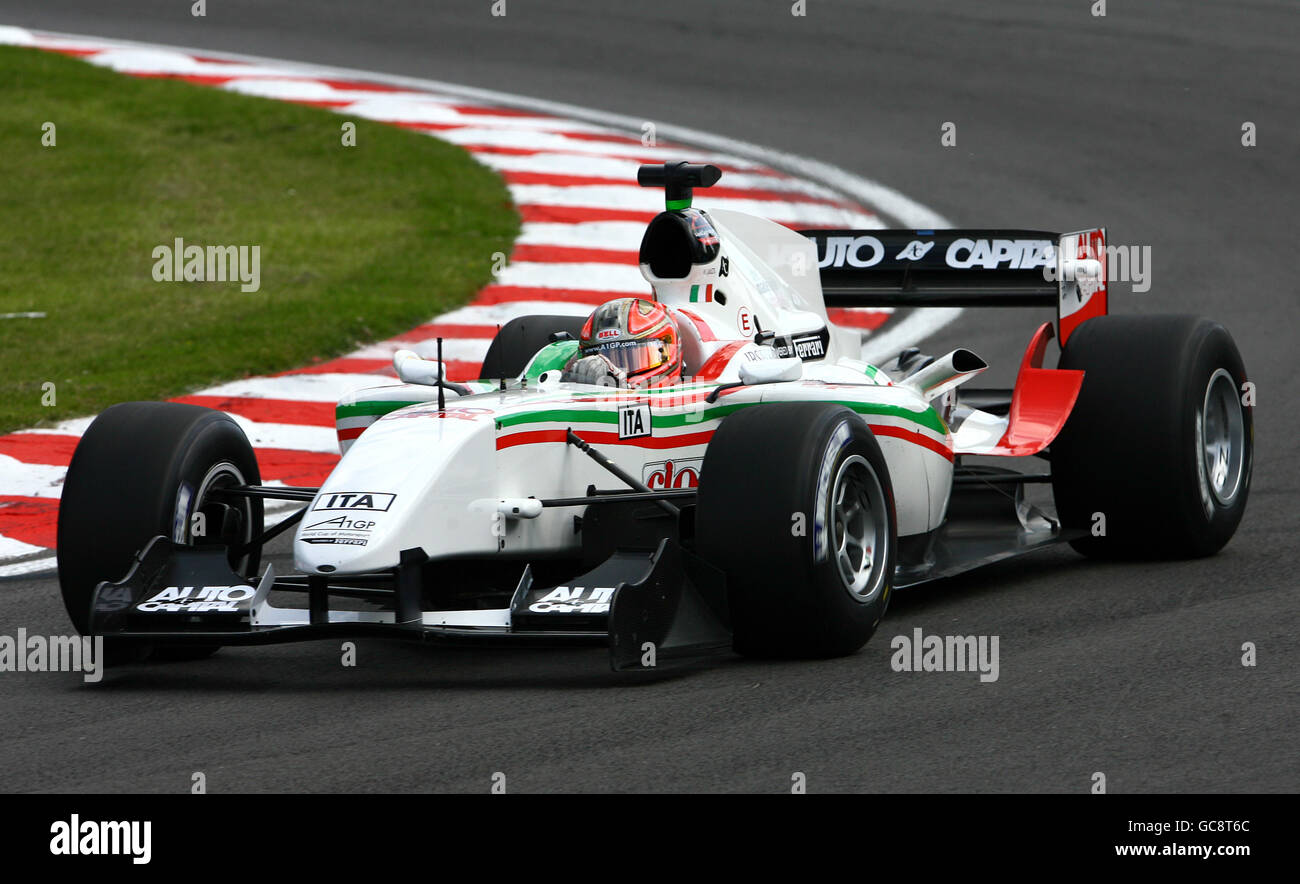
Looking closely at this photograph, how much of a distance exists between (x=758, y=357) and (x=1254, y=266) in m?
7.00

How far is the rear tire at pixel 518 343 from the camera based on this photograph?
827 centimetres

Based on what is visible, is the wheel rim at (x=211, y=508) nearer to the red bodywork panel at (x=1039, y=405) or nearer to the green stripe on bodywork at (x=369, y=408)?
the green stripe on bodywork at (x=369, y=408)

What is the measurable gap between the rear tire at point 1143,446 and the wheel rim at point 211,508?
3.16 m

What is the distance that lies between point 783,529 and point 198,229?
912 cm

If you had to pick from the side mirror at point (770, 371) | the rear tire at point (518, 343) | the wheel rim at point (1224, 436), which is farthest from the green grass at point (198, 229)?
the wheel rim at point (1224, 436)

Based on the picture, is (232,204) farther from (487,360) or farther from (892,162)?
(487,360)

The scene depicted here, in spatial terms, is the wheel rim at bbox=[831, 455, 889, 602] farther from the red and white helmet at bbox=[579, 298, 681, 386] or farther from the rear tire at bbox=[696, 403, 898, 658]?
the red and white helmet at bbox=[579, 298, 681, 386]

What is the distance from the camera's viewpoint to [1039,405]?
7.53 meters

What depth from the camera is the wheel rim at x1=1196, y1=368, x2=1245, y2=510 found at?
25.7 feet

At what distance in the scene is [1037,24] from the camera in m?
18.7
